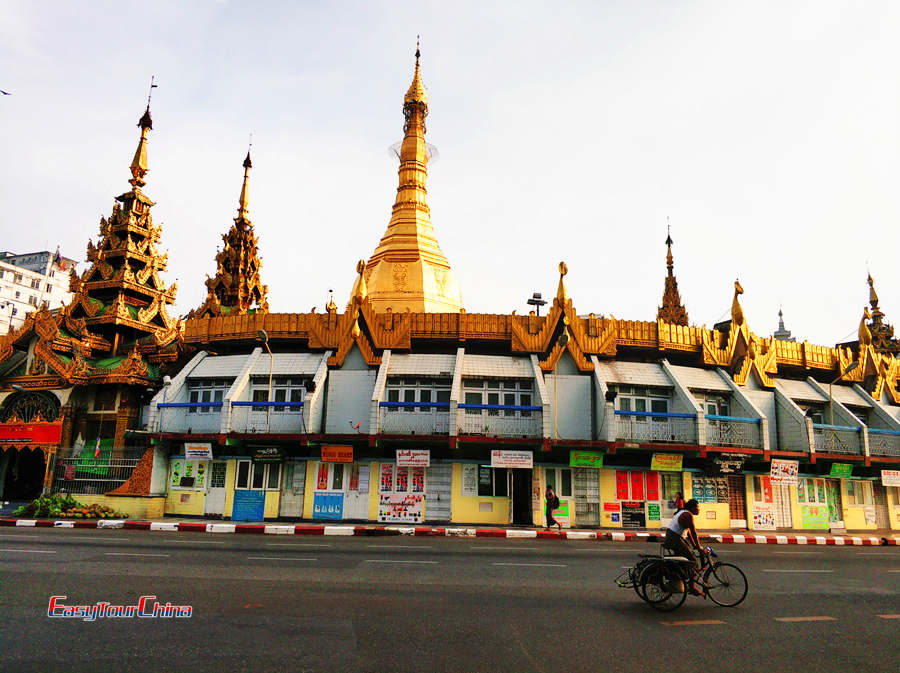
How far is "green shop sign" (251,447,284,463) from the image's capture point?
24.6m

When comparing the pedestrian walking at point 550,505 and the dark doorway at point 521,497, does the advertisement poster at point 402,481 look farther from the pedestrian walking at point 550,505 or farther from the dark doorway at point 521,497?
the pedestrian walking at point 550,505

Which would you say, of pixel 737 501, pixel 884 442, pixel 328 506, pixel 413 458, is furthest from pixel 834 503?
pixel 328 506

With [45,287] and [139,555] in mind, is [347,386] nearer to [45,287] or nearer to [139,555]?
[139,555]

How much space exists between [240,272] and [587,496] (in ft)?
112

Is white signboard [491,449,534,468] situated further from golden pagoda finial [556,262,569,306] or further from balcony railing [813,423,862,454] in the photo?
balcony railing [813,423,862,454]

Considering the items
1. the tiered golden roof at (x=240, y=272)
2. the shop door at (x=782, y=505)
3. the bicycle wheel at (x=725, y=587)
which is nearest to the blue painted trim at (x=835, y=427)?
the shop door at (x=782, y=505)

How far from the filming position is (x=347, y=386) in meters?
26.6

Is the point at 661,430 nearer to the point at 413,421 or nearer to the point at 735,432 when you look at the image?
the point at 735,432

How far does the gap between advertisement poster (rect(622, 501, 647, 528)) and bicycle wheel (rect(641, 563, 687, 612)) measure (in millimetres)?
15669

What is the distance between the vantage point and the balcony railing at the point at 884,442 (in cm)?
2777

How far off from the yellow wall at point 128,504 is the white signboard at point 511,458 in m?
14.1

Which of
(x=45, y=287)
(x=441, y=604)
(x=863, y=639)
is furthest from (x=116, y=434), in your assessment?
(x=45, y=287)

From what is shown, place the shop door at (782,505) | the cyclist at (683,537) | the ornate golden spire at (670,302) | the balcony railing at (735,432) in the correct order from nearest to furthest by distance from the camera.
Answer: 1. the cyclist at (683,537)
2. the balcony railing at (735,432)
3. the shop door at (782,505)
4. the ornate golden spire at (670,302)

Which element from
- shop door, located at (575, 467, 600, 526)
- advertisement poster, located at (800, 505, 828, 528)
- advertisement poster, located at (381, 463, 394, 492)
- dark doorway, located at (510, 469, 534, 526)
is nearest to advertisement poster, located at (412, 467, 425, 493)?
advertisement poster, located at (381, 463, 394, 492)
